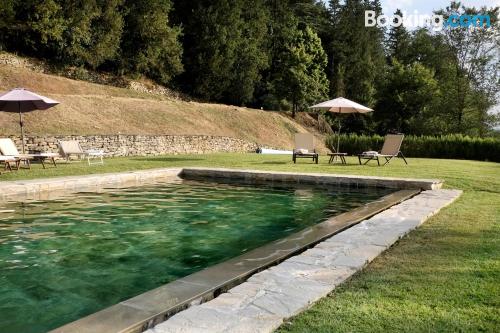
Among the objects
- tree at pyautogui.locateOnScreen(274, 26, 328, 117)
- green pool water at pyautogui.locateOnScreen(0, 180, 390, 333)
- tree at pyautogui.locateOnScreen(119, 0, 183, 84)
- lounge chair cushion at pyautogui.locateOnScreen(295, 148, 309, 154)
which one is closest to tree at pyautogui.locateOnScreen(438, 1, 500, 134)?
tree at pyautogui.locateOnScreen(274, 26, 328, 117)

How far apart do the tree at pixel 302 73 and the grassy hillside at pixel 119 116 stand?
4.38 meters

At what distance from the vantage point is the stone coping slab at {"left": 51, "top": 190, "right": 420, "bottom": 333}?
2.73 m

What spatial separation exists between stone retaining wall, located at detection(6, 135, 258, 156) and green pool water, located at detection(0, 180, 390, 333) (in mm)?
9864

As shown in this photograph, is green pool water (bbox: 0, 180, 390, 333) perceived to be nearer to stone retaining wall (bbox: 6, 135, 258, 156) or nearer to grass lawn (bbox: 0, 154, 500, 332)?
grass lawn (bbox: 0, 154, 500, 332)

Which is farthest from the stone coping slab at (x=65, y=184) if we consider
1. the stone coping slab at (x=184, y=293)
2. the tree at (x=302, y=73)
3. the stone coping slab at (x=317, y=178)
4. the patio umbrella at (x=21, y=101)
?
the tree at (x=302, y=73)

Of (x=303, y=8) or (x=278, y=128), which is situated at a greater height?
(x=303, y=8)

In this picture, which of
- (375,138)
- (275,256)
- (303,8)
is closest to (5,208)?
(275,256)

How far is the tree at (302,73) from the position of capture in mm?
41344

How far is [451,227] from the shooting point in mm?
5551

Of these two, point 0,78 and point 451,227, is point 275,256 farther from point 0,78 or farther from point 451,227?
point 0,78

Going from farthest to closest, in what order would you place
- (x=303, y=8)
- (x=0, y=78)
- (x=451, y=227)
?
(x=303, y=8)
(x=0, y=78)
(x=451, y=227)

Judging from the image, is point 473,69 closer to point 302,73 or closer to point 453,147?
point 302,73

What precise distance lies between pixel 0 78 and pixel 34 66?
5.57 m

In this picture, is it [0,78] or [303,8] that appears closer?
[0,78]
